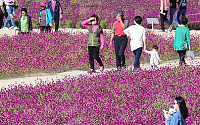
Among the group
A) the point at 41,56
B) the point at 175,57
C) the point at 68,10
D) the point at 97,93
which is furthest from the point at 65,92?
the point at 68,10

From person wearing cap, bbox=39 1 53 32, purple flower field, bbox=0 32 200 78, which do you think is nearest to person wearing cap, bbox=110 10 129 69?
purple flower field, bbox=0 32 200 78

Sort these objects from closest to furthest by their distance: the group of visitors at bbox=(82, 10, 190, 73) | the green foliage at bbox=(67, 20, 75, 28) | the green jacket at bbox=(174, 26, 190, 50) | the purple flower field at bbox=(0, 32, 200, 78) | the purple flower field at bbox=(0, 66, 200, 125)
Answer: the purple flower field at bbox=(0, 66, 200, 125) < the group of visitors at bbox=(82, 10, 190, 73) < the green jacket at bbox=(174, 26, 190, 50) < the purple flower field at bbox=(0, 32, 200, 78) < the green foliage at bbox=(67, 20, 75, 28)

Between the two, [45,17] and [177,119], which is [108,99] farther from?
[45,17]

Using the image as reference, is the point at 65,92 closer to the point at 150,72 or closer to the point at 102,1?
the point at 150,72

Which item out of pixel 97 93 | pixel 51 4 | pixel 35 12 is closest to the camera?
pixel 97 93

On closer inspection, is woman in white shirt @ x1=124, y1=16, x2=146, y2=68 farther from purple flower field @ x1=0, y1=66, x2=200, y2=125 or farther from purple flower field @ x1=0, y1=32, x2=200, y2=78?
purple flower field @ x1=0, y1=32, x2=200, y2=78

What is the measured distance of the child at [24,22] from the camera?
13.2 m

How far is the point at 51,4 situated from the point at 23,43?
317 cm

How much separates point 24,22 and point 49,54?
71.3 inches

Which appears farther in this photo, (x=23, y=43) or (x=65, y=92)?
(x=23, y=43)

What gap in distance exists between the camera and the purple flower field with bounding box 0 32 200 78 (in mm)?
11625

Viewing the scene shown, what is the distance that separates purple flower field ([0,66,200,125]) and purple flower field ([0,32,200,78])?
3.09 meters

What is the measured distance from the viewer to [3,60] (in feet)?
38.5

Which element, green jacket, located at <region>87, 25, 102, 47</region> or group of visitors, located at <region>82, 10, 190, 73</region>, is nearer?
group of visitors, located at <region>82, 10, 190, 73</region>
